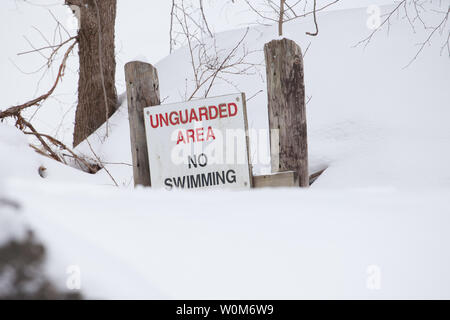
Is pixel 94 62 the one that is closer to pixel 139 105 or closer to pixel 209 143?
pixel 139 105

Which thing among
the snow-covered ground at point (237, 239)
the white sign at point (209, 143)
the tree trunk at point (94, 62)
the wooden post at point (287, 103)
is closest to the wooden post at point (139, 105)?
the white sign at point (209, 143)

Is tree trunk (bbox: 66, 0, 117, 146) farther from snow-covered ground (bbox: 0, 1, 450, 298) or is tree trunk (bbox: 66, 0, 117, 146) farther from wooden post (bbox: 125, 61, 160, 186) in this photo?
snow-covered ground (bbox: 0, 1, 450, 298)

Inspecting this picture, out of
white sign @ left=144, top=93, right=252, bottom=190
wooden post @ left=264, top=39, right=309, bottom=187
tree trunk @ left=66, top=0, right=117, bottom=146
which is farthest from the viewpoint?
tree trunk @ left=66, top=0, right=117, bottom=146

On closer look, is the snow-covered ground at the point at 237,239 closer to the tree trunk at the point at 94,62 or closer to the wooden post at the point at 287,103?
the wooden post at the point at 287,103

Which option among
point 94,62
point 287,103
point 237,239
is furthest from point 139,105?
point 94,62

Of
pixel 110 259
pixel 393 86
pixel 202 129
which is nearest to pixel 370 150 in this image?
pixel 393 86

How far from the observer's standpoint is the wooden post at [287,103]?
2.79 m

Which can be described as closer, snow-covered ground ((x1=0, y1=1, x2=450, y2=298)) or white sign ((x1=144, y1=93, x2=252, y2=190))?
snow-covered ground ((x1=0, y1=1, x2=450, y2=298))

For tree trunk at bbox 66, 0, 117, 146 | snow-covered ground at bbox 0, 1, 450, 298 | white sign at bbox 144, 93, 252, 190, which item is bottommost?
snow-covered ground at bbox 0, 1, 450, 298

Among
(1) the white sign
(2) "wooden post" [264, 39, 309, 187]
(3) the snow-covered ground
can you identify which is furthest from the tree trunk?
(3) the snow-covered ground

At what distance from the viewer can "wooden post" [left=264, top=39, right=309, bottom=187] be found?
2793 mm

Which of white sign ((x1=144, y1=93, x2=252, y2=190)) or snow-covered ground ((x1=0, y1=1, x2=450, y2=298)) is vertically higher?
white sign ((x1=144, y1=93, x2=252, y2=190))

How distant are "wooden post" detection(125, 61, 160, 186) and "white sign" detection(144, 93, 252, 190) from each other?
0.20 meters

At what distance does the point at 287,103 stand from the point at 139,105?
953 mm
